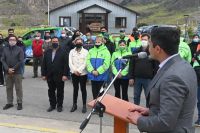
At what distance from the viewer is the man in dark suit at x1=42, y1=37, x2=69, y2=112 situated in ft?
31.2

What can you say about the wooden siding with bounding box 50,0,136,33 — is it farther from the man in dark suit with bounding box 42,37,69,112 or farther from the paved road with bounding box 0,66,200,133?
the man in dark suit with bounding box 42,37,69,112

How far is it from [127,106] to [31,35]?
17.1 meters

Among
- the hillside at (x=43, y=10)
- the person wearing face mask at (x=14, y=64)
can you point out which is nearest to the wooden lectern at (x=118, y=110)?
the person wearing face mask at (x=14, y=64)

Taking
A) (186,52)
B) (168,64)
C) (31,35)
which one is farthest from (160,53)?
(31,35)

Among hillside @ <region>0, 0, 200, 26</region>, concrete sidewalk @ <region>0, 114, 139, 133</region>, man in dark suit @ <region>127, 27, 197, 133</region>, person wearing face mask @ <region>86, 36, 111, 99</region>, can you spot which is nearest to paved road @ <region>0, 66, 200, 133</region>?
concrete sidewalk @ <region>0, 114, 139, 133</region>

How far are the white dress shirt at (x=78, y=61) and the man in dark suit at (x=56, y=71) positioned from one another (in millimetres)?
146

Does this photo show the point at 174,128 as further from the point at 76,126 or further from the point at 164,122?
the point at 76,126

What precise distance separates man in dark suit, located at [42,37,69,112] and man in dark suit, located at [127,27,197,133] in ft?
20.9

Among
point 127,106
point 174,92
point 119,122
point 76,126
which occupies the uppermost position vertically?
point 174,92

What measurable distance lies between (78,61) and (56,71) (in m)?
0.58

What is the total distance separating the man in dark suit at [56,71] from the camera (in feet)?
31.2

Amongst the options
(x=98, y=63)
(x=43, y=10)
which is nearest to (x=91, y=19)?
(x=98, y=63)

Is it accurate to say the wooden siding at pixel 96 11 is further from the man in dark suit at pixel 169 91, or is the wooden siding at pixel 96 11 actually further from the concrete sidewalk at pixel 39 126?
the man in dark suit at pixel 169 91

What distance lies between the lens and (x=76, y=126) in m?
8.09
